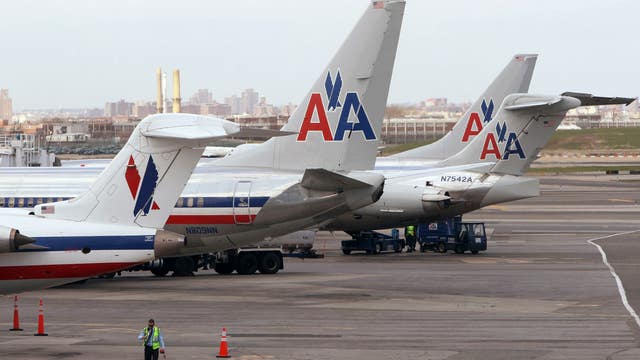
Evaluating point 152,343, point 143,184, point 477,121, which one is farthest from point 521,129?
point 152,343

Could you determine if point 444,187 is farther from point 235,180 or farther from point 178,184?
point 178,184

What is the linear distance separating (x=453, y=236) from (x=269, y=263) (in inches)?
604

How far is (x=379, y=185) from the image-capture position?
42.9m

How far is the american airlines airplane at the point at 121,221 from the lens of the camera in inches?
1187

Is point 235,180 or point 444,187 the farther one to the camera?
point 444,187

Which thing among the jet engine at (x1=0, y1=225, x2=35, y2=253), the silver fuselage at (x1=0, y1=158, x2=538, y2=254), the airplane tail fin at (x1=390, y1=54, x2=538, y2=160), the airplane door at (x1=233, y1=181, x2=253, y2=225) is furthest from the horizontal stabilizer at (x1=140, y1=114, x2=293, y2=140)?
the airplane tail fin at (x1=390, y1=54, x2=538, y2=160)

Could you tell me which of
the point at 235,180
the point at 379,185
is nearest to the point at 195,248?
the point at 235,180

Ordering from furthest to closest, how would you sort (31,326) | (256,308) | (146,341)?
(256,308) < (31,326) < (146,341)

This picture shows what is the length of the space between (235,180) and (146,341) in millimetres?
16951

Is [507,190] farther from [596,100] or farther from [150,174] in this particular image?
[150,174]

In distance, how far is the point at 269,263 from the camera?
50875 mm

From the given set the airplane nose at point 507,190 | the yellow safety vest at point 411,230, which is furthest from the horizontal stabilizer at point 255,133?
the yellow safety vest at point 411,230

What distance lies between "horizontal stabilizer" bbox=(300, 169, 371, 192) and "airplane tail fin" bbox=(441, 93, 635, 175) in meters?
18.3

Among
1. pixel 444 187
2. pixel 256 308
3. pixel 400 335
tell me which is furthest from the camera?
pixel 444 187
